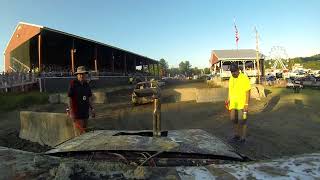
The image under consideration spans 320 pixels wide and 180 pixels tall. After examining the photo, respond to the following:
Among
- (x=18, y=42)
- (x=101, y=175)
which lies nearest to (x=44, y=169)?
(x=101, y=175)

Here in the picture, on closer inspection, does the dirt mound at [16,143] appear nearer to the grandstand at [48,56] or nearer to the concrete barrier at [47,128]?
the concrete barrier at [47,128]

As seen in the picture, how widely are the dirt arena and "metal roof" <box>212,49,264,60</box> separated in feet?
121

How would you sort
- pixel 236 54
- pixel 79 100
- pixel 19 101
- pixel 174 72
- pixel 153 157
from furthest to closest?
pixel 174 72
pixel 236 54
pixel 19 101
pixel 79 100
pixel 153 157

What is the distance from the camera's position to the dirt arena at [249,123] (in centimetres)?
976

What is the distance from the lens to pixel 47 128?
11.1 metres

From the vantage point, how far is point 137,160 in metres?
3.52

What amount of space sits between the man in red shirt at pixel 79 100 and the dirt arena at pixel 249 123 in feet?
3.97

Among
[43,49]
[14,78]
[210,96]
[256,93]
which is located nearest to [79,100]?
[210,96]

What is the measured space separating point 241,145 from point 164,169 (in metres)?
6.87

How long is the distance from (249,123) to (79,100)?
6.97 m

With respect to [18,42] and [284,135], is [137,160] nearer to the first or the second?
[284,135]

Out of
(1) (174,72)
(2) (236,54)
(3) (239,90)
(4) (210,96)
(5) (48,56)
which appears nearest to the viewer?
(3) (239,90)

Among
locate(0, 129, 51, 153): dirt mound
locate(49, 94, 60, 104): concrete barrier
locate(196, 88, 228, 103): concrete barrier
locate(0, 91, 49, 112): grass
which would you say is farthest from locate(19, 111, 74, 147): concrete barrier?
locate(49, 94, 60, 104): concrete barrier

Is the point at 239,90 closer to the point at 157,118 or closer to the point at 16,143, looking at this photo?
the point at 157,118
